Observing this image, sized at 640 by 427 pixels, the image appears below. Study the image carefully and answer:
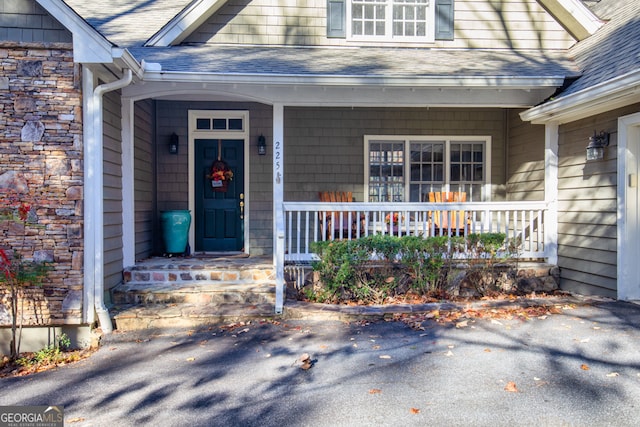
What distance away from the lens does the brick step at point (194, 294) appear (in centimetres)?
595

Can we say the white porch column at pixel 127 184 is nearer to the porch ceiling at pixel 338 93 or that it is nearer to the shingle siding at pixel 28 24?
the porch ceiling at pixel 338 93

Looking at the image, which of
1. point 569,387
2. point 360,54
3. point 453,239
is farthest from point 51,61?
point 569,387

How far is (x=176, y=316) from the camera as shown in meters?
5.53

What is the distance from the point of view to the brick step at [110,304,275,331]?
545cm

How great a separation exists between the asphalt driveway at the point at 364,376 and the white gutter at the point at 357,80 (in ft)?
9.84

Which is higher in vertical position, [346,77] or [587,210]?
[346,77]

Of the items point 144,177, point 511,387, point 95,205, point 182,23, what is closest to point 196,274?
point 95,205

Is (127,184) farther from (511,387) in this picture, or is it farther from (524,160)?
(524,160)

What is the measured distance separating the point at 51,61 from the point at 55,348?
3034 mm

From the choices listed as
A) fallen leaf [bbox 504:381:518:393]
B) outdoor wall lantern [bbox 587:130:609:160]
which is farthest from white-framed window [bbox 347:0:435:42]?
fallen leaf [bbox 504:381:518:393]

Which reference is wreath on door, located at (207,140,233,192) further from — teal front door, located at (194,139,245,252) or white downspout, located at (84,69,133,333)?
white downspout, located at (84,69,133,333)

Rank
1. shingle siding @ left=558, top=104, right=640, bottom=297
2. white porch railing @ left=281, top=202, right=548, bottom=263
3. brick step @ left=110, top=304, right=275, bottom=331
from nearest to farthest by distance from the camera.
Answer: brick step @ left=110, top=304, right=275, bottom=331 < shingle siding @ left=558, top=104, right=640, bottom=297 < white porch railing @ left=281, top=202, right=548, bottom=263

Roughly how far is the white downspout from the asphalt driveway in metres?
0.46

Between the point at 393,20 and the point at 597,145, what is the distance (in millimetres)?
3693
